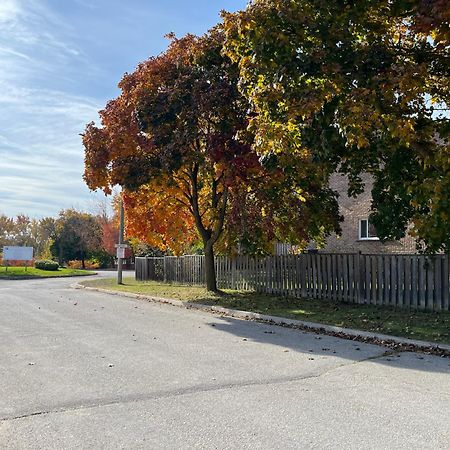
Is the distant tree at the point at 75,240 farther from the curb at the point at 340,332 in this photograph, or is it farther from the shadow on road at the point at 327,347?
the shadow on road at the point at 327,347

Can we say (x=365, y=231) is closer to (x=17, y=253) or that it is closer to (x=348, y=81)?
(x=348, y=81)

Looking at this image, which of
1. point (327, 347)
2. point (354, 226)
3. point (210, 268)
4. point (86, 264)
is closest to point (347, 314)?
point (327, 347)

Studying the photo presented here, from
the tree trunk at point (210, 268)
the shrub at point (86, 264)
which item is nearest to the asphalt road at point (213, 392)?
the tree trunk at point (210, 268)

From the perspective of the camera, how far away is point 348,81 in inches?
416

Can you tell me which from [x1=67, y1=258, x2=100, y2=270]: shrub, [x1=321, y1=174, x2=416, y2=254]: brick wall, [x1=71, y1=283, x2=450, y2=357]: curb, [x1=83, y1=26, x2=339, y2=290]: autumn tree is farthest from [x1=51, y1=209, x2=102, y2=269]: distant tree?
[x1=71, y1=283, x2=450, y2=357]: curb

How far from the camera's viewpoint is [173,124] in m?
15.8

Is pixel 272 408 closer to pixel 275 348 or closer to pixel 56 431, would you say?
pixel 56 431

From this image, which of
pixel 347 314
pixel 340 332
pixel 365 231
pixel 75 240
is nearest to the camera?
pixel 340 332

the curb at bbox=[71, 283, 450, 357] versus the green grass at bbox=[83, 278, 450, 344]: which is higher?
the green grass at bbox=[83, 278, 450, 344]

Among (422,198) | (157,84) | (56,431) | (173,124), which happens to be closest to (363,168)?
(422,198)

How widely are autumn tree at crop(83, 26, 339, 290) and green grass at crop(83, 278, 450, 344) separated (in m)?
1.96

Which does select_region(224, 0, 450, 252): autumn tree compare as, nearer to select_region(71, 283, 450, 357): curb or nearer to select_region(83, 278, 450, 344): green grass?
select_region(83, 278, 450, 344): green grass

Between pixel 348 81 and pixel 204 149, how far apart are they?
6.38 meters

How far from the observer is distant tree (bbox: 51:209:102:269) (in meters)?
58.8
